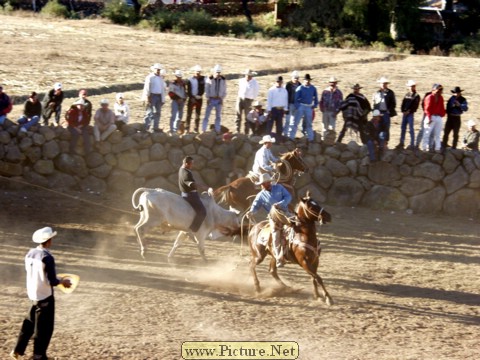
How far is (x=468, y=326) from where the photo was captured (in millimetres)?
15359

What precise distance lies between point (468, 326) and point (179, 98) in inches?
419

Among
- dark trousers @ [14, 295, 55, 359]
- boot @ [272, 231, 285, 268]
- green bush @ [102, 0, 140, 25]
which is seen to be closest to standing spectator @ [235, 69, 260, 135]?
boot @ [272, 231, 285, 268]

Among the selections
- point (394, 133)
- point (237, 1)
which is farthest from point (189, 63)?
point (237, 1)

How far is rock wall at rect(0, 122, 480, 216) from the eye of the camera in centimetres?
2358

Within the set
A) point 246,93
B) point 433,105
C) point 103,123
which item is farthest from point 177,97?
point 433,105

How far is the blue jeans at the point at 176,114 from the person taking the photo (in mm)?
23766

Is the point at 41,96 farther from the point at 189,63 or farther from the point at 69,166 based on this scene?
the point at 189,63

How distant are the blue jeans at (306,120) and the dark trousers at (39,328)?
39.9ft

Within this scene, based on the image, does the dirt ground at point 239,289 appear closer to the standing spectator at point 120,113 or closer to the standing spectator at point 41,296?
the standing spectator at point 41,296

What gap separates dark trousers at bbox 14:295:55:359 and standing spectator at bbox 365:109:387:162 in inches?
497

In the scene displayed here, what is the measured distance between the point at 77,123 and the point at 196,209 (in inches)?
242

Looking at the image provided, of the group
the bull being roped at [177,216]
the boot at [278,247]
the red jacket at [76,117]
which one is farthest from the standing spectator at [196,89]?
the boot at [278,247]

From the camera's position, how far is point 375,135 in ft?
77.4

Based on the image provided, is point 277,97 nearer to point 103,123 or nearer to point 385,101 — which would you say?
point 385,101
